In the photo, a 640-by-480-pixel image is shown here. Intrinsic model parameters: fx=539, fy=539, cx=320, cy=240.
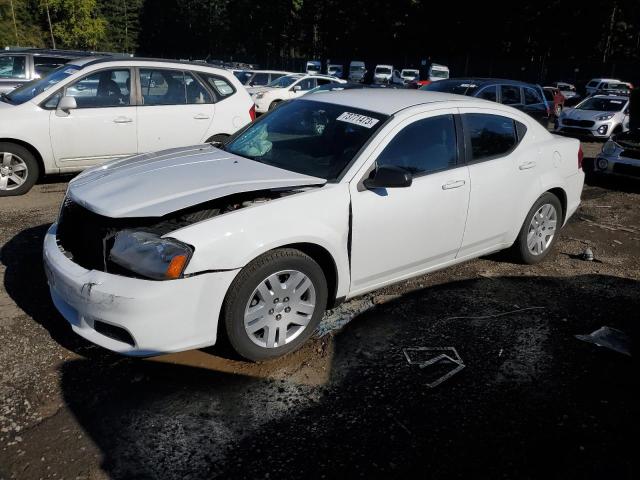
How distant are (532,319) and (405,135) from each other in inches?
68.2

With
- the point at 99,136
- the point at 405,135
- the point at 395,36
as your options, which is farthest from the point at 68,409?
the point at 395,36

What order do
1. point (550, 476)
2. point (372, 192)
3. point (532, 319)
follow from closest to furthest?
point (550, 476)
point (372, 192)
point (532, 319)

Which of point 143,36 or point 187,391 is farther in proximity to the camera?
point 143,36

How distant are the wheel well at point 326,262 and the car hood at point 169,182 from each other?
0.41 m

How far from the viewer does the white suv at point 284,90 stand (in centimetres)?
1672

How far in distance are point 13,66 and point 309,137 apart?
9583mm

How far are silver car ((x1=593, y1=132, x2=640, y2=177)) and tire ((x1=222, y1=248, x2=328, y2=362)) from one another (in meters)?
7.83

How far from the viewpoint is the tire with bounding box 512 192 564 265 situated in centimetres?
495

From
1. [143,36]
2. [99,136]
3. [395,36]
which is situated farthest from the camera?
[143,36]

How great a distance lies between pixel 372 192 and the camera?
11.8 feet

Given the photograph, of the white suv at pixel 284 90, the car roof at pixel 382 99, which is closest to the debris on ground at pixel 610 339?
the car roof at pixel 382 99

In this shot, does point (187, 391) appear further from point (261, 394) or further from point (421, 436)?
point (421, 436)

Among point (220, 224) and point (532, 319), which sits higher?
point (220, 224)

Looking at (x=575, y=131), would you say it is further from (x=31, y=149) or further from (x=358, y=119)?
(x=31, y=149)
